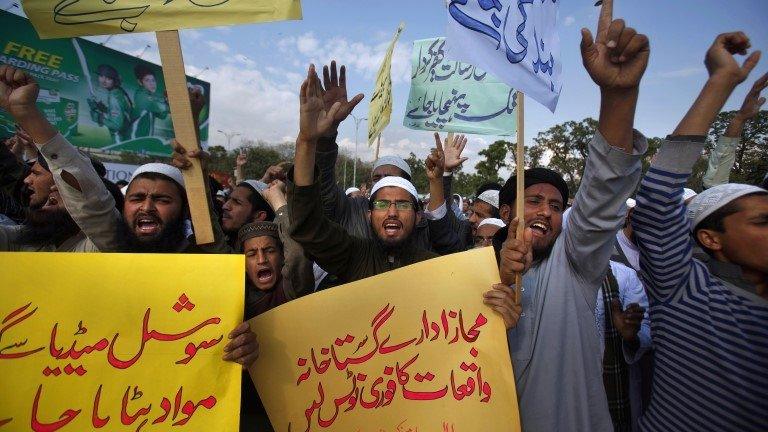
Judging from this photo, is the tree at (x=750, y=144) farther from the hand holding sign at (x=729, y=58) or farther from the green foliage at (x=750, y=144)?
the hand holding sign at (x=729, y=58)

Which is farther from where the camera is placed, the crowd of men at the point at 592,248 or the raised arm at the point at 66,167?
the raised arm at the point at 66,167

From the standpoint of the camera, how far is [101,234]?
2.00 metres

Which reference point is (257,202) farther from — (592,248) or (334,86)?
(592,248)

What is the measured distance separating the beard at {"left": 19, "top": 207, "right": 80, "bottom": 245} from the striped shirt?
3040 millimetres

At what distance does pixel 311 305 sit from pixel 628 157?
52.1 inches

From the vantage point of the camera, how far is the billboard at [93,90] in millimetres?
9750

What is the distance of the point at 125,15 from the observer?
1576 millimetres

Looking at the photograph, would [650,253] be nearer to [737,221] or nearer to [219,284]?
[737,221]

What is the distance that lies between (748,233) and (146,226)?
102 inches

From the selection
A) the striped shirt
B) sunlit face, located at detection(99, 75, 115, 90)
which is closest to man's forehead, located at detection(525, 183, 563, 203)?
the striped shirt

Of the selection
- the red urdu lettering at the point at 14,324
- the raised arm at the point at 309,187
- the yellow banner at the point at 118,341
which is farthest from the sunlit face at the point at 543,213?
the red urdu lettering at the point at 14,324

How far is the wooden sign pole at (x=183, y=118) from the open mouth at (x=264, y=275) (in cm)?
77

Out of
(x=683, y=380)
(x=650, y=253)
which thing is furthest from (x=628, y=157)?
(x=683, y=380)

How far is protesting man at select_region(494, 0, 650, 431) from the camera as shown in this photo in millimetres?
1340
